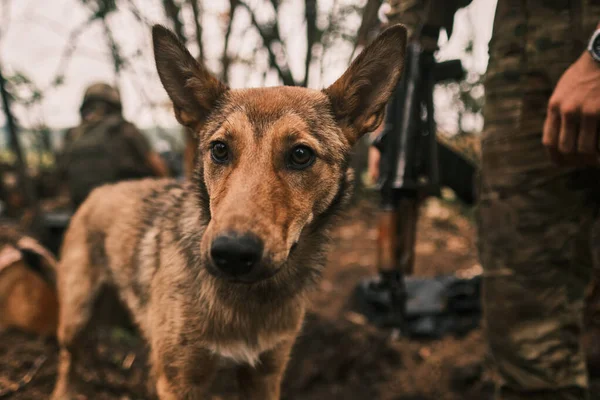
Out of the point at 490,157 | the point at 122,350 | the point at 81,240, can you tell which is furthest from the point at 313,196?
the point at 122,350

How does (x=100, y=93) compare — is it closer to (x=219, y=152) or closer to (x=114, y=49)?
(x=114, y=49)

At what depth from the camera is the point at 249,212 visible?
1603mm

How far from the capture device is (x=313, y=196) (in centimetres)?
200

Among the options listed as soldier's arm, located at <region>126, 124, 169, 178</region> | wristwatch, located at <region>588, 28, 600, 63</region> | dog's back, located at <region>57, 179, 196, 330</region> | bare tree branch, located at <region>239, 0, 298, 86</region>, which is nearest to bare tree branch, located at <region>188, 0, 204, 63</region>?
bare tree branch, located at <region>239, 0, 298, 86</region>

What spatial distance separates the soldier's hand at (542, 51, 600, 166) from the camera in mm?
1669

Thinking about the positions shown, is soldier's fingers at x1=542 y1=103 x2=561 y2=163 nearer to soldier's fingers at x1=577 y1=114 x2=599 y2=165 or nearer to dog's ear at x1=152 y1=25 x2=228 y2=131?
soldier's fingers at x1=577 y1=114 x2=599 y2=165

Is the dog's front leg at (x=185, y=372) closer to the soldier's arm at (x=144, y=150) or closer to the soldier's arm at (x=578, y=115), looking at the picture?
the soldier's arm at (x=578, y=115)

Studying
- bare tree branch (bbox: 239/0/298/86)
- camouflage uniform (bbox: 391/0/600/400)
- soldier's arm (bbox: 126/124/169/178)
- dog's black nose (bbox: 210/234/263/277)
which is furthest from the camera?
soldier's arm (bbox: 126/124/169/178)

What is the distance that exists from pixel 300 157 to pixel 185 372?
1273 millimetres

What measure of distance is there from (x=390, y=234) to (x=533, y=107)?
5.08 feet

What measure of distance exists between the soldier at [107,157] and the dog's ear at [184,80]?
13.6ft

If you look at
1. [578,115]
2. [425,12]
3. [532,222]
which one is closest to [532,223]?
[532,222]

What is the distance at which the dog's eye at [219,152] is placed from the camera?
1.99 meters

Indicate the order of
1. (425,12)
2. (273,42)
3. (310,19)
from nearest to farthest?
(425,12), (310,19), (273,42)
